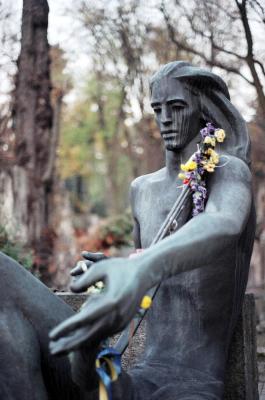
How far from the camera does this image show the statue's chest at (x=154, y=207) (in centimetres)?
347

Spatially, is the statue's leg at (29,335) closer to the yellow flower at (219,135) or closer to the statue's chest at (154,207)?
the statue's chest at (154,207)

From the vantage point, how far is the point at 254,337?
3.93 metres

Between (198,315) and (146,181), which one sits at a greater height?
(146,181)

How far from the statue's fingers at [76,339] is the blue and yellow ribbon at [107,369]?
1.19 feet

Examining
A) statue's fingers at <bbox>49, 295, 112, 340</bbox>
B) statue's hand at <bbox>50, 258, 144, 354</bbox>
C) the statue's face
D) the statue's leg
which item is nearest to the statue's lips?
the statue's face

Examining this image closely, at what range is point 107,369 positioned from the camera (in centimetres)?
270

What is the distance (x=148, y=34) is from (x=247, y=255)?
9539 mm

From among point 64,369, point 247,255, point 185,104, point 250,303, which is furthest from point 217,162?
point 64,369

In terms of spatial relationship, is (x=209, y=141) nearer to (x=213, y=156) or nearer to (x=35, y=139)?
(x=213, y=156)

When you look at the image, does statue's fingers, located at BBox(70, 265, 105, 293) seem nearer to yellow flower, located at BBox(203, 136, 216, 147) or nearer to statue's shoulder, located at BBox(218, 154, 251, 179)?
statue's shoulder, located at BBox(218, 154, 251, 179)

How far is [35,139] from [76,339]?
11354 millimetres

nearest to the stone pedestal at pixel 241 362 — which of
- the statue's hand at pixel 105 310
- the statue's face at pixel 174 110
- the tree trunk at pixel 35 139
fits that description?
the statue's face at pixel 174 110

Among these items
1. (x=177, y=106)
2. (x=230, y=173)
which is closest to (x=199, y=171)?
(x=230, y=173)

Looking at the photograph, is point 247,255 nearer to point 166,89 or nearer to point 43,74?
point 166,89
